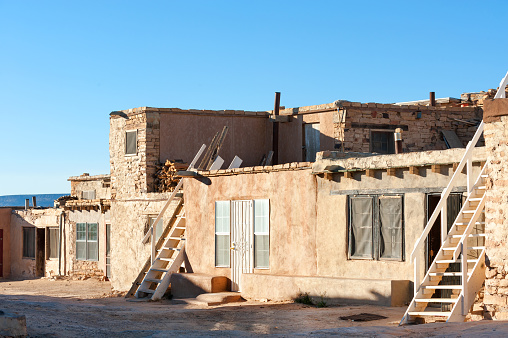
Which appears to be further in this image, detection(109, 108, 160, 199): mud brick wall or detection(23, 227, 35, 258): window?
detection(23, 227, 35, 258): window

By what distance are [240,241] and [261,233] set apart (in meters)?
0.79

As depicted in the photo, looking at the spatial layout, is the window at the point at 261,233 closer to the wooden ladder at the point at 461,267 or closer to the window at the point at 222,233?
the window at the point at 222,233

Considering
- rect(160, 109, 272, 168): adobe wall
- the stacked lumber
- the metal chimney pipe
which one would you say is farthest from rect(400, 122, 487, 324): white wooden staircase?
rect(160, 109, 272, 168): adobe wall

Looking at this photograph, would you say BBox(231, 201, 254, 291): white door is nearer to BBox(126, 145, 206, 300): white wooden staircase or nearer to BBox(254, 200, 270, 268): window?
BBox(254, 200, 270, 268): window

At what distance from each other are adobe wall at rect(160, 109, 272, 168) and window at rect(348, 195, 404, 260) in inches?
406

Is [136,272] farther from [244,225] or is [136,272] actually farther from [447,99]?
[447,99]

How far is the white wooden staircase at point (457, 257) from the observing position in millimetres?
12844

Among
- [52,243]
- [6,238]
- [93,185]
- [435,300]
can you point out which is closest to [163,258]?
[435,300]

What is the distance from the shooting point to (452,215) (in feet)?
48.9

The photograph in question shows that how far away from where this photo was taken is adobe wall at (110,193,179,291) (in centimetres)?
2386

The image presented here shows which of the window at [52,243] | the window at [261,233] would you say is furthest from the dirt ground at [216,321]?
the window at [52,243]

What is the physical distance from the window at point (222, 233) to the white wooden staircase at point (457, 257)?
734 cm

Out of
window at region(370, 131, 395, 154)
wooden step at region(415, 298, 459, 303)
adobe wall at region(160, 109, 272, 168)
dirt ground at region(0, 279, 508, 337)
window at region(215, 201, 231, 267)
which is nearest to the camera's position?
dirt ground at region(0, 279, 508, 337)

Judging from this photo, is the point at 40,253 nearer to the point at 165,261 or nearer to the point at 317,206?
the point at 165,261
